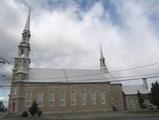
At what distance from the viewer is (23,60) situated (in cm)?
4941

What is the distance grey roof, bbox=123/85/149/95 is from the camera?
230 feet

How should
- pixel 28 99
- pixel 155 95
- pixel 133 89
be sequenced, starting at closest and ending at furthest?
pixel 155 95 < pixel 28 99 < pixel 133 89

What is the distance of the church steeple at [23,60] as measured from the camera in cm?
4780

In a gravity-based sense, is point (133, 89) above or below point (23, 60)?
below

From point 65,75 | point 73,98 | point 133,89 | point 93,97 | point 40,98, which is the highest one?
point 65,75

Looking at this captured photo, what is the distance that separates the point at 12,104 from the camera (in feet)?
151

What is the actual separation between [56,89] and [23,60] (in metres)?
12.2

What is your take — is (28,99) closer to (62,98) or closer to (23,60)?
(62,98)

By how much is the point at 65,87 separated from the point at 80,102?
20.1 feet

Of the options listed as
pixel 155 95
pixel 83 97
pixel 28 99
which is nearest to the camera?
pixel 155 95

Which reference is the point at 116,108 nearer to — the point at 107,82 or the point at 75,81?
the point at 107,82

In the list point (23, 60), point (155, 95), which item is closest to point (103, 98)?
point (155, 95)

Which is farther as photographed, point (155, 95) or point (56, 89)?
point (56, 89)

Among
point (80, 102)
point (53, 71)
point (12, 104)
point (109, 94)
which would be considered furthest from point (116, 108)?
point (12, 104)
